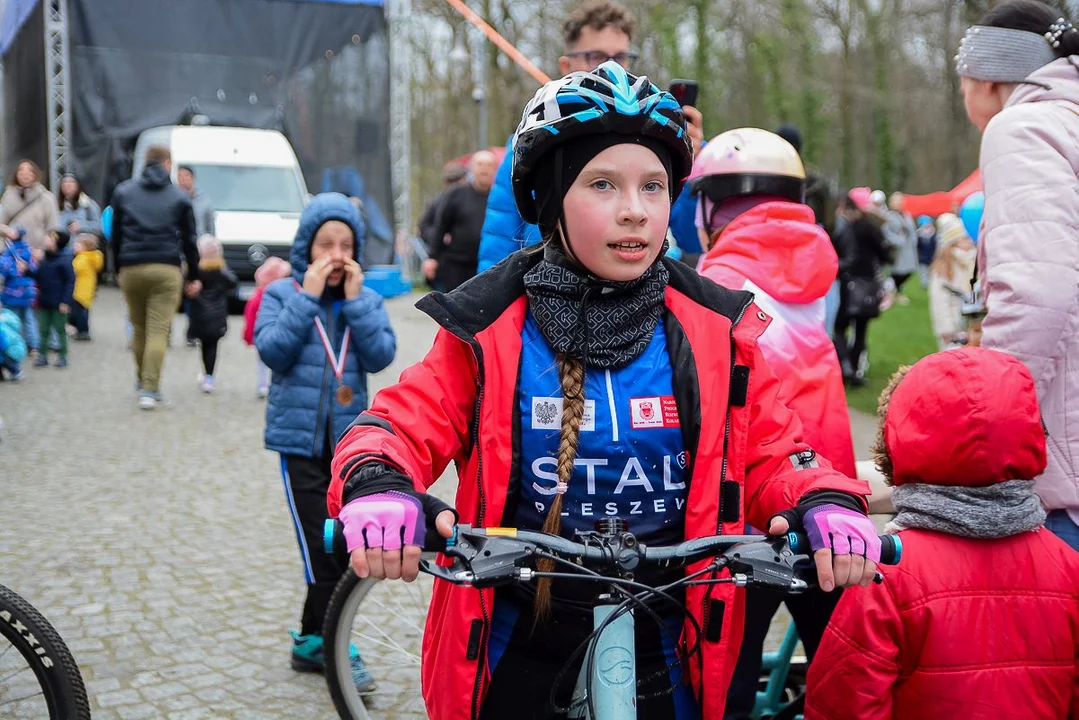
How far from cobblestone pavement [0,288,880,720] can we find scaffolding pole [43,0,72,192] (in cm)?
1029

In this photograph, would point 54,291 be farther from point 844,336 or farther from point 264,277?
point 844,336

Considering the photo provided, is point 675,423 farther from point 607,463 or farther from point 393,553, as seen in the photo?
point 393,553

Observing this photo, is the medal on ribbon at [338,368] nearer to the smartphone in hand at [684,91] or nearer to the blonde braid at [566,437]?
the smartphone in hand at [684,91]

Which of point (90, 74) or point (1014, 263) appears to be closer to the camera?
point (1014, 263)

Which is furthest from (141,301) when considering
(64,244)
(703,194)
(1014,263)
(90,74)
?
(90,74)

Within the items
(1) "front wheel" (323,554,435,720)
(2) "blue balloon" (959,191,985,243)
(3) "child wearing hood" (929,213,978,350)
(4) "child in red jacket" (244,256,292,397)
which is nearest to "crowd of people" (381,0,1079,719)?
(1) "front wheel" (323,554,435,720)

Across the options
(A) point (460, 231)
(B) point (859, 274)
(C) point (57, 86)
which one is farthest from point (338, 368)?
(C) point (57, 86)

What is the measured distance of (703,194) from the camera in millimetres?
3520

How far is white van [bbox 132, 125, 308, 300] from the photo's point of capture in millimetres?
17391

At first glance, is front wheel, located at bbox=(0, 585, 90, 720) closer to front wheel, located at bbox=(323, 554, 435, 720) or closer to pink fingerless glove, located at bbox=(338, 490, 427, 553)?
front wheel, located at bbox=(323, 554, 435, 720)

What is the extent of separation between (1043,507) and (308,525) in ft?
8.18

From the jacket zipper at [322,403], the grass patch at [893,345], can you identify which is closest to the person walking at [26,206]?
the grass patch at [893,345]

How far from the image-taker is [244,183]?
18.1 m

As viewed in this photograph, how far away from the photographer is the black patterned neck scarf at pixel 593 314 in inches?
86.0
